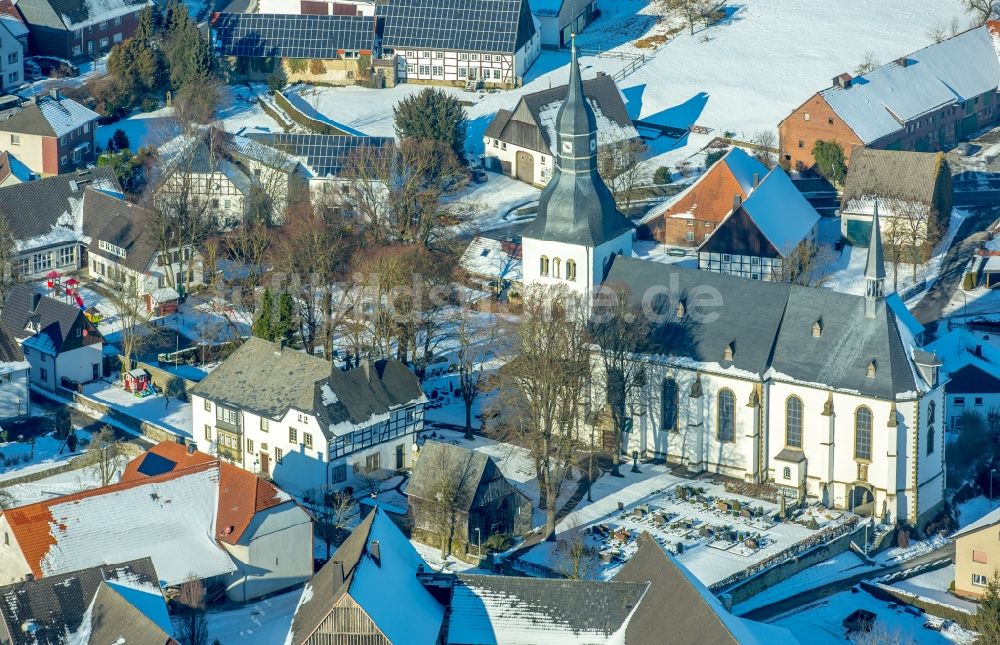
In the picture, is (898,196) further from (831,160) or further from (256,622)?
(256,622)

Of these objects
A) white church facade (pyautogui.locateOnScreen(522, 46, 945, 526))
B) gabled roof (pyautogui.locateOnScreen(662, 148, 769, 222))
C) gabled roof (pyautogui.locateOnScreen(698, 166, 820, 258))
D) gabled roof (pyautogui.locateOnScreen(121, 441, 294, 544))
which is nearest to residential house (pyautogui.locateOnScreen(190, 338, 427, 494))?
gabled roof (pyautogui.locateOnScreen(121, 441, 294, 544))

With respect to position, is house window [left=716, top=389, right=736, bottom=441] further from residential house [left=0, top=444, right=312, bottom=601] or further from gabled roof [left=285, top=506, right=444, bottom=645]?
gabled roof [left=285, top=506, right=444, bottom=645]

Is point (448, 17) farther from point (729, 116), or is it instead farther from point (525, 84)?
point (729, 116)

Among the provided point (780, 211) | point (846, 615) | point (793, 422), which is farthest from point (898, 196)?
point (846, 615)

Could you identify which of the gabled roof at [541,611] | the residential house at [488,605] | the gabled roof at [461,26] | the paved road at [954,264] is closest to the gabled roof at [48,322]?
the residential house at [488,605]

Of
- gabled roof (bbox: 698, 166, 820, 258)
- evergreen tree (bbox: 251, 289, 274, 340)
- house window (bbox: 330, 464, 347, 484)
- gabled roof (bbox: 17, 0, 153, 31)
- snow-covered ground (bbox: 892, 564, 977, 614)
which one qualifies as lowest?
snow-covered ground (bbox: 892, 564, 977, 614)

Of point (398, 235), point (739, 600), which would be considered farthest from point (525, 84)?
point (739, 600)
